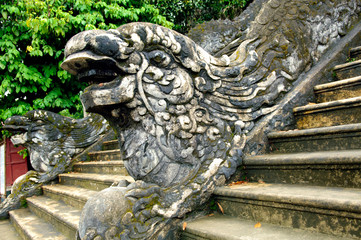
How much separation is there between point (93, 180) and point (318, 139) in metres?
2.50

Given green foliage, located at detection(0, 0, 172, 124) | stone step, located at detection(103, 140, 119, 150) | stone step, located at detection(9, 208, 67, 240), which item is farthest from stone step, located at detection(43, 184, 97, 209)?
green foliage, located at detection(0, 0, 172, 124)

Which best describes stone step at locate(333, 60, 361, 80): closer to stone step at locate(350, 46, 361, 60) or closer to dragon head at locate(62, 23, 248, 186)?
stone step at locate(350, 46, 361, 60)

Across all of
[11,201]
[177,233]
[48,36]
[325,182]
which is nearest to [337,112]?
[325,182]

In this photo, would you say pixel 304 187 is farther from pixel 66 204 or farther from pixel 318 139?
pixel 66 204

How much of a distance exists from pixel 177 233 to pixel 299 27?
2.24m

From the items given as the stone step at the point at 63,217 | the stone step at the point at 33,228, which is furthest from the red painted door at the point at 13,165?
the stone step at the point at 63,217

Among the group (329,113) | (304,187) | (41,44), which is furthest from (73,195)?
(41,44)

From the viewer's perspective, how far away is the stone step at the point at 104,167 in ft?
11.5

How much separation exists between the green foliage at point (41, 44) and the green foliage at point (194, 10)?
6.50 ft

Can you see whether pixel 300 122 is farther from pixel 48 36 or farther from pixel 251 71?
pixel 48 36

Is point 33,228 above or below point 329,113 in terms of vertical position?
below

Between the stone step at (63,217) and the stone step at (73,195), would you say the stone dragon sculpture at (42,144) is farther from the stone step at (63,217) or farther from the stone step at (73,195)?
the stone step at (63,217)

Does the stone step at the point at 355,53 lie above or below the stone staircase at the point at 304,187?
above

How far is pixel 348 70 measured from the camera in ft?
9.07
